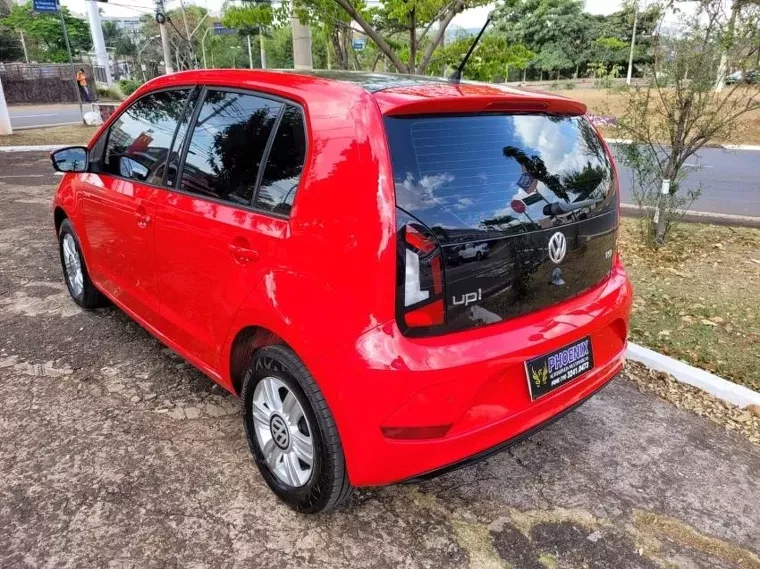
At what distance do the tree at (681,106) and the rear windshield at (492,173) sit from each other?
3.71 meters

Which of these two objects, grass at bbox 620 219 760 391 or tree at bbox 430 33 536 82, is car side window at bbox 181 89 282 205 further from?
tree at bbox 430 33 536 82

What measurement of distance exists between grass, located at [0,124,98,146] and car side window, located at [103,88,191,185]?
12146 mm

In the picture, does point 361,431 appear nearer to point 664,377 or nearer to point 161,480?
point 161,480

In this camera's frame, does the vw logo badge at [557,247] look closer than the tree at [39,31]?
Yes

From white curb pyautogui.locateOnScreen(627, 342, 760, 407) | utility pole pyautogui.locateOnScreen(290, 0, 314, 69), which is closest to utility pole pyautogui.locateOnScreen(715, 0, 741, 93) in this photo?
white curb pyautogui.locateOnScreen(627, 342, 760, 407)

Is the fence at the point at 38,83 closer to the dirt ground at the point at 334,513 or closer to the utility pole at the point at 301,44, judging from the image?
the utility pole at the point at 301,44

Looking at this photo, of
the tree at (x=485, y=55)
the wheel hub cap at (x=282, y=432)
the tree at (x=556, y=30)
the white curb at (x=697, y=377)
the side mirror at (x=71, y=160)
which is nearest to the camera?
the wheel hub cap at (x=282, y=432)

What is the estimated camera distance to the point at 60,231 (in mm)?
4379

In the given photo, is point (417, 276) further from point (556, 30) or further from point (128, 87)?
point (556, 30)

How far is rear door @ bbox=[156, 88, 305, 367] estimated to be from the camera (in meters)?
2.20

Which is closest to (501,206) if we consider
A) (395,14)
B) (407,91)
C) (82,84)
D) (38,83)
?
(407,91)

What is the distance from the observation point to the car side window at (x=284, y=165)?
213 centimetres

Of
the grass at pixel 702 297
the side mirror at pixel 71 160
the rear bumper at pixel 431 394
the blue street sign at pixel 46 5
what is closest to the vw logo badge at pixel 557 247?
the rear bumper at pixel 431 394

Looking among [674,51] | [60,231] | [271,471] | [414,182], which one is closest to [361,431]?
[271,471]
